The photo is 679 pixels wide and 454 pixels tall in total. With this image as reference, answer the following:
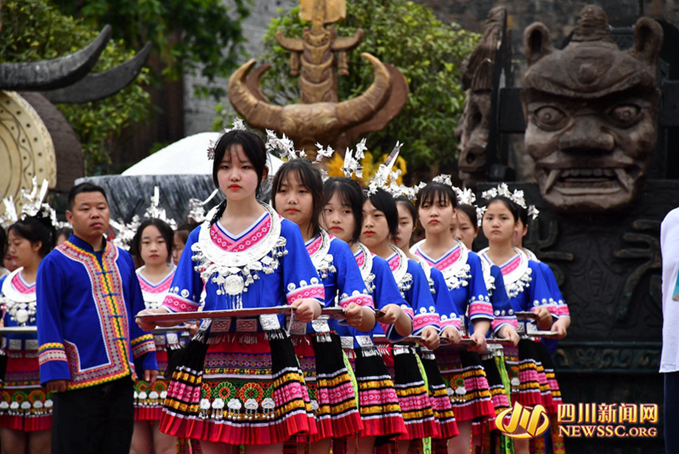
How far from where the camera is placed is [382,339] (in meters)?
5.79

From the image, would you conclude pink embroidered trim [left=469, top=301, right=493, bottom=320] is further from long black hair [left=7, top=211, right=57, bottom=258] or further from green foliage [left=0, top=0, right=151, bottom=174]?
green foliage [left=0, top=0, right=151, bottom=174]

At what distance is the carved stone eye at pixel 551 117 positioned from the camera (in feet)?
30.6

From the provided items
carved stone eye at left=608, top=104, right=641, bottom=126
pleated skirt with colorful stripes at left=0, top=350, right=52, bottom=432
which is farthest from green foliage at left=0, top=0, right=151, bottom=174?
pleated skirt with colorful stripes at left=0, top=350, right=52, bottom=432

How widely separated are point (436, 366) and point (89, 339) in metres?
Result: 1.98

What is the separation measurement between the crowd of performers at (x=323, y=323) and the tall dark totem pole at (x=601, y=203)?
88cm

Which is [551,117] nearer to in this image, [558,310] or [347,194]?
[558,310]

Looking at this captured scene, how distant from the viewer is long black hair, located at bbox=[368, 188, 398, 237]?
237 inches

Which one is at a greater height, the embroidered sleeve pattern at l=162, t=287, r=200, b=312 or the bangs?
the bangs

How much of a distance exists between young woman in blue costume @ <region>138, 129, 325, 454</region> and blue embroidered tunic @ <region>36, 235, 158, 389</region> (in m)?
1.13

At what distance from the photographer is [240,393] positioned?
437cm

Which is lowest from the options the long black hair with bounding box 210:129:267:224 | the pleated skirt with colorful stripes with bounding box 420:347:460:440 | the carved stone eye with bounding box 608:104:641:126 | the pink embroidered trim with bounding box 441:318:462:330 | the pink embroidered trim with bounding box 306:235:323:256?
the pleated skirt with colorful stripes with bounding box 420:347:460:440

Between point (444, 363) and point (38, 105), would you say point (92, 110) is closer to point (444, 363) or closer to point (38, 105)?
point (38, 105)

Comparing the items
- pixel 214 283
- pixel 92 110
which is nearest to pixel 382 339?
pixel 214 283

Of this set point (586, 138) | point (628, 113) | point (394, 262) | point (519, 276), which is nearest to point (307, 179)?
point (394, 262)
